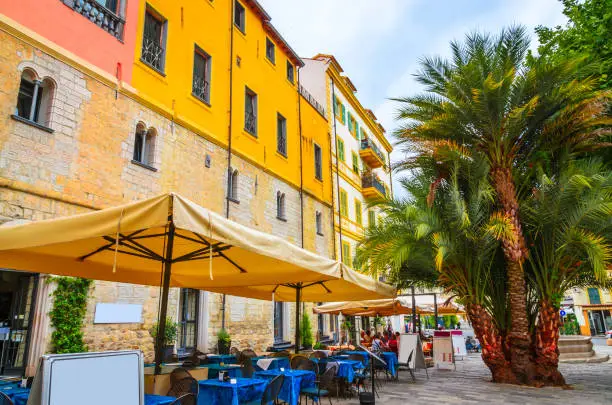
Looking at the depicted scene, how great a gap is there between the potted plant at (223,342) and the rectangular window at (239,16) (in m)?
11.7

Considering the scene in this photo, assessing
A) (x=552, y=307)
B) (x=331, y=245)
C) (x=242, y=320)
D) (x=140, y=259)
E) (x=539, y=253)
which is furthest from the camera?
(x=331, y=245)

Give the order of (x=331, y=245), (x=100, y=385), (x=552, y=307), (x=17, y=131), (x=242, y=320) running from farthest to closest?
(x=331, y=245), (x=242, y=320), (x=552, y=307), (x=17, y=131), (x=100, y=385)

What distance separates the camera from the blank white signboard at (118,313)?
31.8ft

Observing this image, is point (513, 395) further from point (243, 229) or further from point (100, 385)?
point (100, 385)

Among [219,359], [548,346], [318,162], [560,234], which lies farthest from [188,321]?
[318,162]

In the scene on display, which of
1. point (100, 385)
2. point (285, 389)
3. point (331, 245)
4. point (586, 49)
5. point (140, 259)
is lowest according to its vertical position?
point (285, 389)

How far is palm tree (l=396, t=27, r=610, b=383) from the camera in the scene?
33.7ft

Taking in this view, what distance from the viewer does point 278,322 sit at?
16984 mm

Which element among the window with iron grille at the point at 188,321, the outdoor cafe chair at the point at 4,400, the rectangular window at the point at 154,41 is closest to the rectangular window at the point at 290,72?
the rectangular window at the point at 154,41

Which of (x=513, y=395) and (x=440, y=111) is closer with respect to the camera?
(x=513, y=395)

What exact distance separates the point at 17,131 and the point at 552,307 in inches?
501

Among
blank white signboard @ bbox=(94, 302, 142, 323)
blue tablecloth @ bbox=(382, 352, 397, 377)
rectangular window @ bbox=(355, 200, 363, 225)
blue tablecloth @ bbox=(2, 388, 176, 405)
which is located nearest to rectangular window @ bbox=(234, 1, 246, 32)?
blank white signboard @ bbox=(94, 302, 142, 323)

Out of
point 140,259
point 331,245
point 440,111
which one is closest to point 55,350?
point 140,259

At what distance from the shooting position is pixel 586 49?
11078mm
